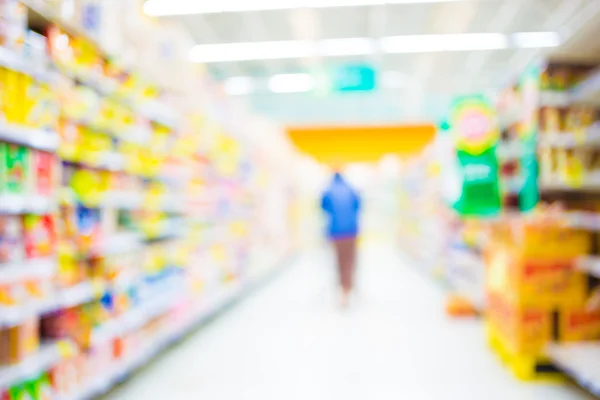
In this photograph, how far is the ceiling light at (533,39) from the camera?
11.0m

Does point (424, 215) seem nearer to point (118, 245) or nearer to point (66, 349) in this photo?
point (118, 245)

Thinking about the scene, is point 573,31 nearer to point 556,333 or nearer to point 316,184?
point 556,333

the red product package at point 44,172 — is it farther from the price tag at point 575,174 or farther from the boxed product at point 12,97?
the price tag at point 575,174

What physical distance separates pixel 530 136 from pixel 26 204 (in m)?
3.27

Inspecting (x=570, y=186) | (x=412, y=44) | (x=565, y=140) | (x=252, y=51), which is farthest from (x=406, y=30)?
(x=570, y=186)

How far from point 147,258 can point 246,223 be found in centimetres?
359

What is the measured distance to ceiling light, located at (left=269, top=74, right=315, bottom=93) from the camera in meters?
14.3

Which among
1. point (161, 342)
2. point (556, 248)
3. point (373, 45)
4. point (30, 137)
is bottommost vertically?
point (161, 342)

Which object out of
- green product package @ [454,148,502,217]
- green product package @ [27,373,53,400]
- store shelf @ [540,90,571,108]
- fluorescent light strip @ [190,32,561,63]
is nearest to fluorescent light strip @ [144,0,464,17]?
fluorescent light strip @ [190,32,561,63]

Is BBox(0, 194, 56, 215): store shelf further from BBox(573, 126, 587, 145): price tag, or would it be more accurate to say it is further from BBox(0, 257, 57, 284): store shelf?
BBox(573, 126, 587, 145): price tag

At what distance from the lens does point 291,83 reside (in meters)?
14.9

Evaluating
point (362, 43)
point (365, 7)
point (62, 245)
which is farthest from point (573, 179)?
point (362, 43)

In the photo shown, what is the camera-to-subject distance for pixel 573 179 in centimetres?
338

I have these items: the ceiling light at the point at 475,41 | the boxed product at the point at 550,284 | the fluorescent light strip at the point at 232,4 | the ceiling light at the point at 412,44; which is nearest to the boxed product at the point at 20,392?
the boxed product at the point at 550,284
